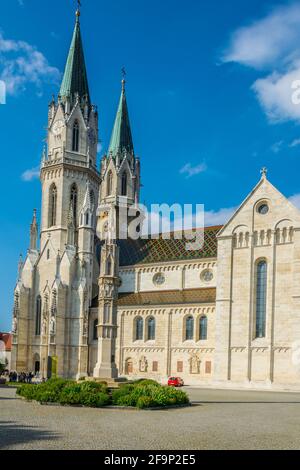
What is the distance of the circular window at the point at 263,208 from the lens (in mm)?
57219

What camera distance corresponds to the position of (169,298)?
65125 mm

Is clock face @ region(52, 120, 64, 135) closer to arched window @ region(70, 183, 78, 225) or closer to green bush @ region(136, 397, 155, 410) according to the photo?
arched window @ region(70, 183, 78, 225)

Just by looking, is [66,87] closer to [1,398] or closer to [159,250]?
[159,250]

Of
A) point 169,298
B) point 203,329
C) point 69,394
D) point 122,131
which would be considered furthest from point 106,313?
point 122,131

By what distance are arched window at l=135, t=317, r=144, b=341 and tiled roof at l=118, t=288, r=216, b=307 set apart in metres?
1.74

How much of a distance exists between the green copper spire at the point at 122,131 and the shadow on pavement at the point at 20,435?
68747mm

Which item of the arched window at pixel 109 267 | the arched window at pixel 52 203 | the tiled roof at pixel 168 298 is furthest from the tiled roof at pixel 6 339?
the arched window at pixel 109 267

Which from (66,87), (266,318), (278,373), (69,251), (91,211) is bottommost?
(278,373)

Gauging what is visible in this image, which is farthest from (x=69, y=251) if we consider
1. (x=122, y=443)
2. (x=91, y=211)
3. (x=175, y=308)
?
(x=122, y=443)

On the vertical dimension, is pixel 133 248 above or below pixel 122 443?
above

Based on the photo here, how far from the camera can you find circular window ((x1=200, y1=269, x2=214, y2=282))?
213 ft

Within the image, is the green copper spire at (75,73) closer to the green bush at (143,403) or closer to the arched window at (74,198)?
the arched window at (74,198)

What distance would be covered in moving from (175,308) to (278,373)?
13344 millimetres

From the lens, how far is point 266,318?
182ft
